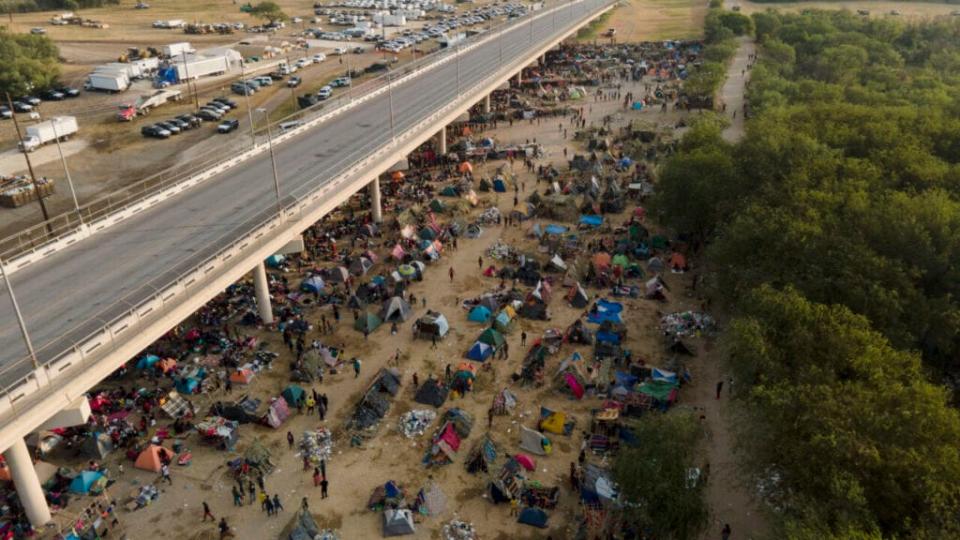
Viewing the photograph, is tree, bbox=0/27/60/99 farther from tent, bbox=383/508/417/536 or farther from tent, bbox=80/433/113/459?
tent, bbox=383/508/417/536

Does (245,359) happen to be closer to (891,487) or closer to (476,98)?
(891,487)

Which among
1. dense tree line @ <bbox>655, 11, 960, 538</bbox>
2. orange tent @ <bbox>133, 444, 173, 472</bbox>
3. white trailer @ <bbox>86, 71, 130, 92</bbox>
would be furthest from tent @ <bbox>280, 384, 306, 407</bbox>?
white trailer @ <bbox>86, 71, 130, 92</bbox>

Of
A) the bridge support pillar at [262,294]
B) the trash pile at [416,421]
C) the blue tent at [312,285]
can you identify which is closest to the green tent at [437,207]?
the blue tent at [312,285]

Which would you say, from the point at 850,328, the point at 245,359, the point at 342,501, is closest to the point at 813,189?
the point at 850,328

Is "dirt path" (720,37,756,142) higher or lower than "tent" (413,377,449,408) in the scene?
higher

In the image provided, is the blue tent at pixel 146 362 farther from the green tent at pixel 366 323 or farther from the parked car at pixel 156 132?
the parked car at pixel 156 132

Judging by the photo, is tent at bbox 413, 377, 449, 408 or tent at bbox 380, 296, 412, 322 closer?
tent at bbox 413, 377, 449, 408

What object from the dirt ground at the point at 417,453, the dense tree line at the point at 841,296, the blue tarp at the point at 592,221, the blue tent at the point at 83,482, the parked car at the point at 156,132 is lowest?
the dirt ground at the point at 417,453

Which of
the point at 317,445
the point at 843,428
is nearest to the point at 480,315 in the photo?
the point at 317,445
